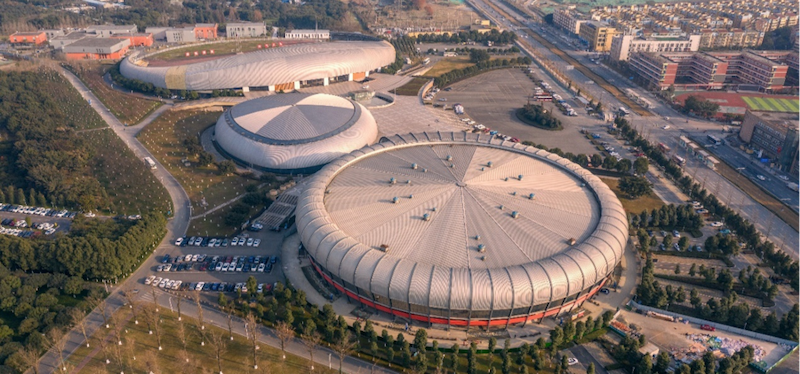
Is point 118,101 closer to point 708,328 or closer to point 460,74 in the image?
point 460,74

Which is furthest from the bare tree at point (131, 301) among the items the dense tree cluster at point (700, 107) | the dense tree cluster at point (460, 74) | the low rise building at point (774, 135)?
the dense tree cluster at point (700, 107)

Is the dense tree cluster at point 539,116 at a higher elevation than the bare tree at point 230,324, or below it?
higher

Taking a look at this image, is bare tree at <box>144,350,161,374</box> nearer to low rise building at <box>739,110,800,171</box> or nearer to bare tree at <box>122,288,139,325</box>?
bare tree at <box>122,288,139,325</box>

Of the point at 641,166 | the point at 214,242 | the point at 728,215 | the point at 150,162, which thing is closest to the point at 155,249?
the point at 214,242

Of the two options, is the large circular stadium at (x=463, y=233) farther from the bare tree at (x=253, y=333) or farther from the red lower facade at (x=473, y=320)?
the bare tree at (x=253, y=333)

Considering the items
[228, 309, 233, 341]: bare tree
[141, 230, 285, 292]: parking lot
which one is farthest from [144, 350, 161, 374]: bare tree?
[141, 230, 285, 292]: parking lot

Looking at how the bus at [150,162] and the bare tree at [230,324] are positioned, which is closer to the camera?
the bare tree at [230,324]

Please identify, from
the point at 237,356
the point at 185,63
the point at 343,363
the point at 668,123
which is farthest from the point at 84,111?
the point at 668,123

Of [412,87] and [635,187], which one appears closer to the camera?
[635,187]
